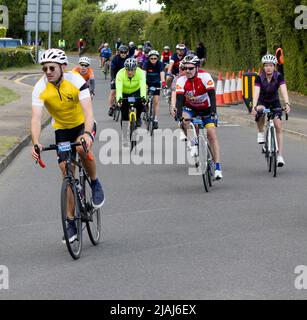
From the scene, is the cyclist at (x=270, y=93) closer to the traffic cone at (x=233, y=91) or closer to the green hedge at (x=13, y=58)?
the traffic cone at (x=233, y=91)

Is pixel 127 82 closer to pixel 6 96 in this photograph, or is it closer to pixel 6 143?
pixel 6 143

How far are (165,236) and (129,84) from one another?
961cm

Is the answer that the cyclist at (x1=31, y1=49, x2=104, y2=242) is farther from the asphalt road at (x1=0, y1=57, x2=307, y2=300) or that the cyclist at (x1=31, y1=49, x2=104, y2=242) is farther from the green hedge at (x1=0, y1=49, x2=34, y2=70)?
the green hedge at (x1=0, y1=49, x2=34, y2=70)

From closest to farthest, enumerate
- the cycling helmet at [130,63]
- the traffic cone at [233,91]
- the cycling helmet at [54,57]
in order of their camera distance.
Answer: the cycling helmet at [54,57], the cycling helmet at [130,63], the traffic cone at [233,91]

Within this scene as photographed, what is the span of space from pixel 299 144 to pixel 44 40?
114809 millimetres

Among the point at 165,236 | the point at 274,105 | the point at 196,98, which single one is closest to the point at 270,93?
the point at 274,105

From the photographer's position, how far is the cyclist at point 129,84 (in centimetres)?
1916

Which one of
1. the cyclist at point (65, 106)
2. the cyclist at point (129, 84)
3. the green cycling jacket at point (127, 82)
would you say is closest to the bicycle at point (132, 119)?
the cyclist at point (129, 84)

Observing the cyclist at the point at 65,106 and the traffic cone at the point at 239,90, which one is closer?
the cyclist at the point at 65,106

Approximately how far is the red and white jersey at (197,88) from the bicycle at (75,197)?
16.0ft

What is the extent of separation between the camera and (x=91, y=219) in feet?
32.1

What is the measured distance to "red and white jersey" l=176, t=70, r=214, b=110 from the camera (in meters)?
14.5
